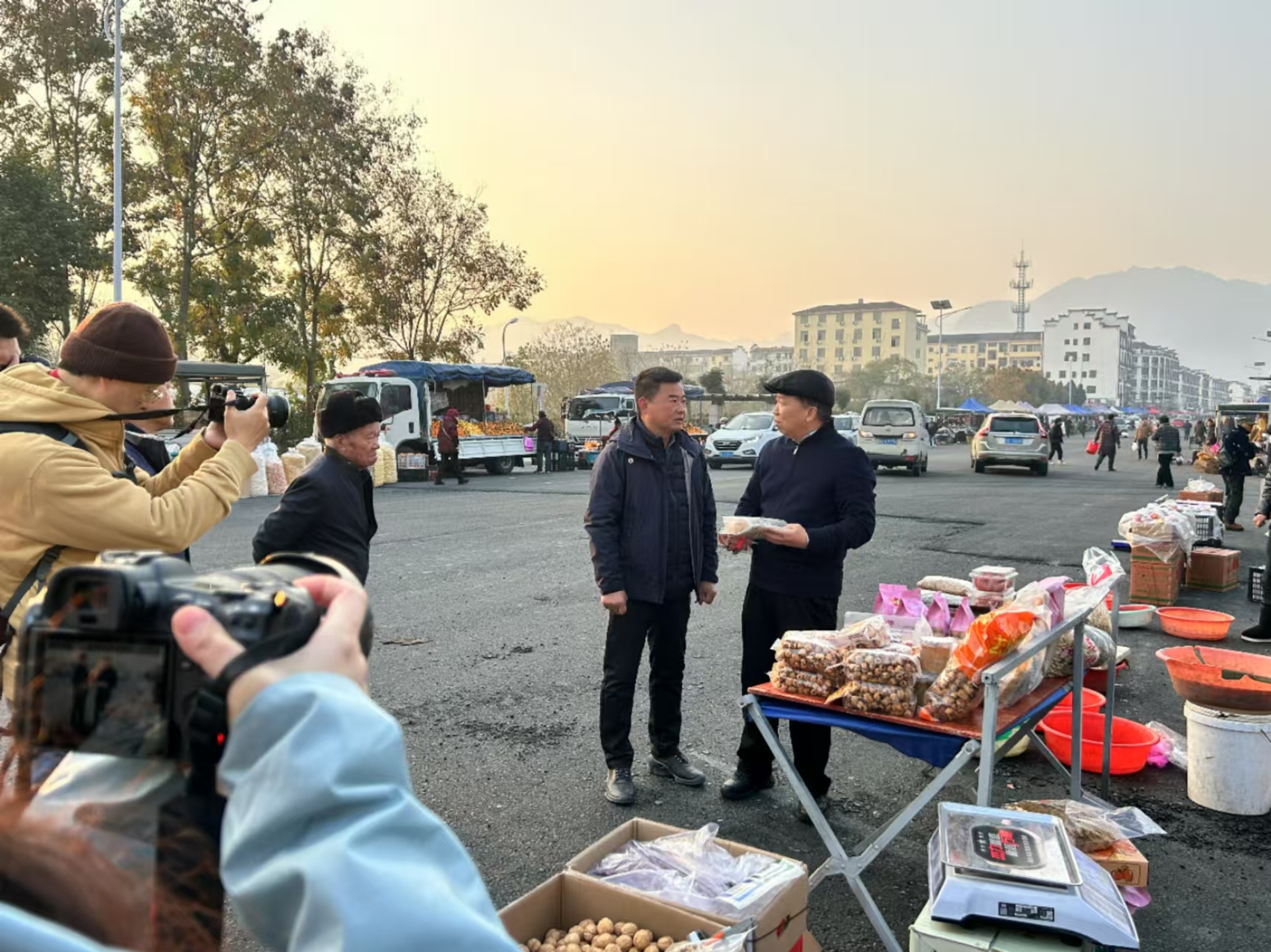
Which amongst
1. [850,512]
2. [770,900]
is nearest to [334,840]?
[770,900]

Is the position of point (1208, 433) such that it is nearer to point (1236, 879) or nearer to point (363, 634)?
point (1236, 879)

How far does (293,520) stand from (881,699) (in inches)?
99.1

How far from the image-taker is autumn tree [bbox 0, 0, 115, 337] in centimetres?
2298

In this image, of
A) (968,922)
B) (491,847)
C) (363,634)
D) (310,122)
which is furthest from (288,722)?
(310,122)

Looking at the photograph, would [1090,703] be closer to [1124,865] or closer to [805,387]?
[1124,865]

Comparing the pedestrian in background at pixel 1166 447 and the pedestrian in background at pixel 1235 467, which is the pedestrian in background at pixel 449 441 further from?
the pedestrian in background at pixel 1166 447

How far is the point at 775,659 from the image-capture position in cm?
400

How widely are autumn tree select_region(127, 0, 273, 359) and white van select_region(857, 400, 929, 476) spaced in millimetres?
18633

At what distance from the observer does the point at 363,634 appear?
0.90m

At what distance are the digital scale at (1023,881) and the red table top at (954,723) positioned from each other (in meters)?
0.27

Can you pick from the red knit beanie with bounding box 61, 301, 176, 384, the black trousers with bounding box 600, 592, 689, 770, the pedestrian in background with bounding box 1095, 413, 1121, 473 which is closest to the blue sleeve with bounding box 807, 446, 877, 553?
the black trousers with bounding box 600, 592, 689, 770

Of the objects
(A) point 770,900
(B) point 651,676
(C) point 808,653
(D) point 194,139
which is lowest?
(A) point 770,900

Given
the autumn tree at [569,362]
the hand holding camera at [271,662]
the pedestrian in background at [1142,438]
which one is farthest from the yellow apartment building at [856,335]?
the hand holding camera at [271,662]

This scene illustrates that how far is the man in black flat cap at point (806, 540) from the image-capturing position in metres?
4.07
